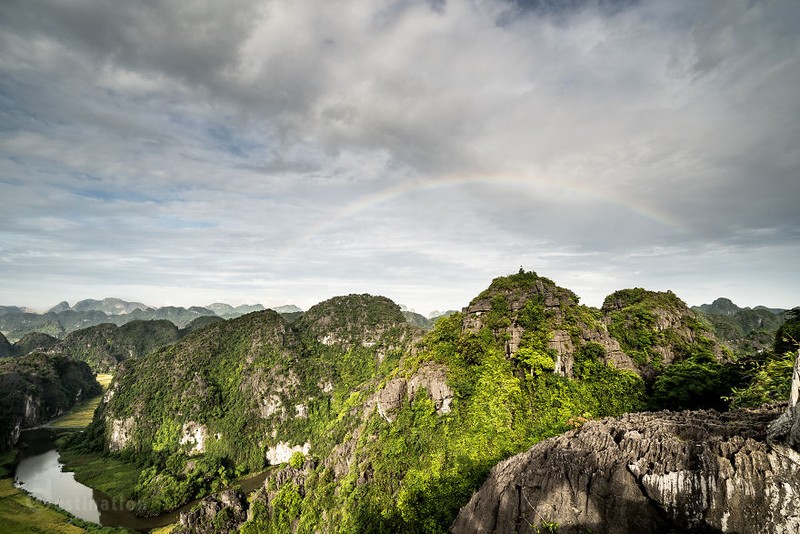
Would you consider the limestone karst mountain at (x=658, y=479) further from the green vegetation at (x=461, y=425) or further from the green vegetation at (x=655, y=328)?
the green vegetation at (x=655, y=328)

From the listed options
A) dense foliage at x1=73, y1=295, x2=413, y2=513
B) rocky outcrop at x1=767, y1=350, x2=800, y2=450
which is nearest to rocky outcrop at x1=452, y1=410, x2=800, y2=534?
rocky outcrop at x1=767, y1=350, x2=800, y2=450

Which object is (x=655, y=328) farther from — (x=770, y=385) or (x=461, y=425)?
(x=461, y=425)

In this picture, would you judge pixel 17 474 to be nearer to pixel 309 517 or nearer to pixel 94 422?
pixel 94 422

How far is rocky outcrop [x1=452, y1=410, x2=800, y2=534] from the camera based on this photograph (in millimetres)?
13891

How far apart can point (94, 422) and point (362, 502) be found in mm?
118524

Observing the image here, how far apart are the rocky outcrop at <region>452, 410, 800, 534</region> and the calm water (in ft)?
230

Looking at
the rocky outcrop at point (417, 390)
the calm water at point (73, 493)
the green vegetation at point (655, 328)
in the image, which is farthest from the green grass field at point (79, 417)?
the green vegetation at point (655, 328)

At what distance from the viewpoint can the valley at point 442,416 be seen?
33625 millimetres

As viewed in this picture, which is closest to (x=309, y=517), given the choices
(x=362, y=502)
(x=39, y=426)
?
(x=362, y=502)

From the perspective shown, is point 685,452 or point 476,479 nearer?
point 685,452

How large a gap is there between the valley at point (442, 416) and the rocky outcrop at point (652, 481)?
1199 mm

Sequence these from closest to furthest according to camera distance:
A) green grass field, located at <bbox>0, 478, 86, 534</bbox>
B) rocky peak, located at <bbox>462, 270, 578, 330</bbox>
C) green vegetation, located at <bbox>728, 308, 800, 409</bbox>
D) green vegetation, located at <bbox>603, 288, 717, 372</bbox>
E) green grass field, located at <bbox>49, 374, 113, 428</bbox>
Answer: green vegetation, located at <bbox>728, 308, 800, 409</bbox>, green vegetation, located at <bbox>603, 288, 717, 372</bbox>, rocky peak, located at <bbox>462, 270, 578, 330</bbox>, green grass field, located at <bbox>0, 478, 86, 534</bbox>, green grass field, located at <bbox>49, 374, 113, 428</bbox>

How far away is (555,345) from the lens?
140ft

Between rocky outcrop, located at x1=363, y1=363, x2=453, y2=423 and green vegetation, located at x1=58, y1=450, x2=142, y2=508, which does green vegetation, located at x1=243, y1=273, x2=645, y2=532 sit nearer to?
rocky outcrop, located at x1=363, y1=363, x2=453, y2=423
